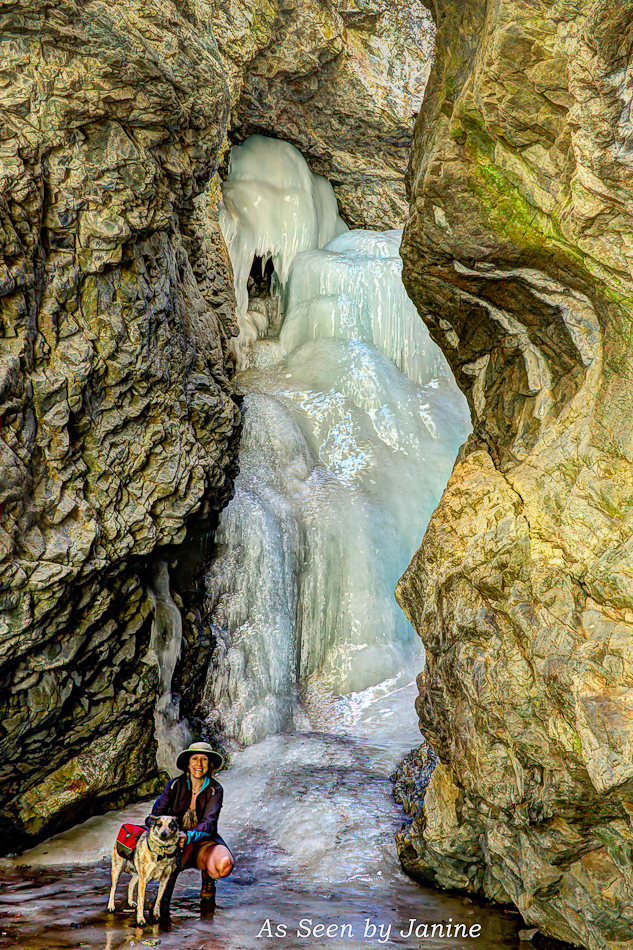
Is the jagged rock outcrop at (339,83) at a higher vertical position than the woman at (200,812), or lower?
higher

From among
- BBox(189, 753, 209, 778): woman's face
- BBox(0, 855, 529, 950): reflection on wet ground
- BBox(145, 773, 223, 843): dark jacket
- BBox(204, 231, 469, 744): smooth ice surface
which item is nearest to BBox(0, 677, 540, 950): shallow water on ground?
BBox(0, 855, 529, 950): reflection on wet ground

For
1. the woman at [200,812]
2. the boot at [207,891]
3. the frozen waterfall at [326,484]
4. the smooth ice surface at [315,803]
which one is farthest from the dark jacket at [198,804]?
the frozen waterfall at [326,484]

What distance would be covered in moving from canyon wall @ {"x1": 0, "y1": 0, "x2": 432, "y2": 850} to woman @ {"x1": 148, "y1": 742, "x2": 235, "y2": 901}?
1.63 meters

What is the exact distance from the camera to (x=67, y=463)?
5512 mm

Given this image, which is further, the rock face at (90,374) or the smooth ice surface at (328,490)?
the smooth ice surface at (328,490)

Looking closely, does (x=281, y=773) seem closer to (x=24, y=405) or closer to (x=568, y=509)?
Answer: (x=24, y=405)

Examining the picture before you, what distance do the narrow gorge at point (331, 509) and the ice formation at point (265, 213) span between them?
1360 millimetres

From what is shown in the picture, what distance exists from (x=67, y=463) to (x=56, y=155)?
212 centimetres

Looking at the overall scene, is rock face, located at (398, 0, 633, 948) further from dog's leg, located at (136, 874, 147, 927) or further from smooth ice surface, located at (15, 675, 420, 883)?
dog's leg, located at (136, 874, 147, 927)

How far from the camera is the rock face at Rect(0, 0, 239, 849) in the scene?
5.00m

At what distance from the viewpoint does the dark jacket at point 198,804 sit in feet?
13.6

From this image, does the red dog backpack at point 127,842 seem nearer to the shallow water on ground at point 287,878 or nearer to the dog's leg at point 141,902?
the dog's leg at point 141,902

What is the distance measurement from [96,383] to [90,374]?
146 millimetres

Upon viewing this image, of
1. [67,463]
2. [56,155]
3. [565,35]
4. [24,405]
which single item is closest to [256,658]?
[67,463]
